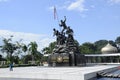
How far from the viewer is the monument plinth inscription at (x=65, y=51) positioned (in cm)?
2838

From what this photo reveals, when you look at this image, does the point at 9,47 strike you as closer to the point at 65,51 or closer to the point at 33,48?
the point at 33,48

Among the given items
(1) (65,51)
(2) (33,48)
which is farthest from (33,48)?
(1) (65,51)

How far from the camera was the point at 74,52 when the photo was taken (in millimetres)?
28984

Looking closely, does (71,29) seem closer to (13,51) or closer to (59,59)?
(59,59)

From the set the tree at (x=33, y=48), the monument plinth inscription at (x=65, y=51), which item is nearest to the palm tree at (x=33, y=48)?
the tree at (x=33, y=48)

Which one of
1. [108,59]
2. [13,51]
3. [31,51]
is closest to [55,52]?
[13,51]

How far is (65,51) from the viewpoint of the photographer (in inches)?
1145

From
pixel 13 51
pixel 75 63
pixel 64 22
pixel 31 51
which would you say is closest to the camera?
pixel 75 63

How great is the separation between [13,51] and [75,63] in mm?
28162

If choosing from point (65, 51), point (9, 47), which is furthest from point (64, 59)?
point (9, 47)

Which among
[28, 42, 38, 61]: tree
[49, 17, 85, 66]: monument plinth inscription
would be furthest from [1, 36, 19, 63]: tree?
[49, 17, 85, 66]: monument plinth inscription

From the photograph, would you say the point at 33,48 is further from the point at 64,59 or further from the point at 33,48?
the point at 64,59

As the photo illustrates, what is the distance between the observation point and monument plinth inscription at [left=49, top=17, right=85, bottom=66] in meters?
28.4

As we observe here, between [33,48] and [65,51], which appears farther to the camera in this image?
[33,48]
